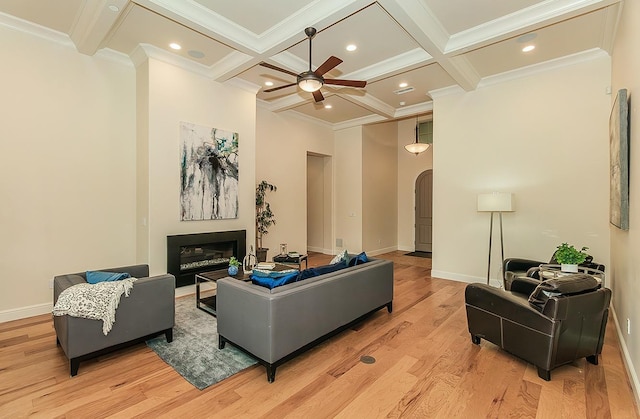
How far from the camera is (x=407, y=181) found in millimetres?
8953

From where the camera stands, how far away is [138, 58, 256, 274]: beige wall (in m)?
4.37

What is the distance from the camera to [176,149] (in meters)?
4.61

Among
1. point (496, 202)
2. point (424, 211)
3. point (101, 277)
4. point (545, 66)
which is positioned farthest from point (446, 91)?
point (101, 277)

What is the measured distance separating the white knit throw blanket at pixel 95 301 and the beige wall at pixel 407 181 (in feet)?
24.6

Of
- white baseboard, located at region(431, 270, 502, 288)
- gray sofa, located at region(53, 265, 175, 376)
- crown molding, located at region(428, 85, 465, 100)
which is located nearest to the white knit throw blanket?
gray sofa, located at region(53, 265, 175, 376)

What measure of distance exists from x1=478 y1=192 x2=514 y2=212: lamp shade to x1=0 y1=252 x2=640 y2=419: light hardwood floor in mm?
1979

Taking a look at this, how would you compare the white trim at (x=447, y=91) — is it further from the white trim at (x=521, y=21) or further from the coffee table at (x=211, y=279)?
the coffee table at (x=211, y=279)

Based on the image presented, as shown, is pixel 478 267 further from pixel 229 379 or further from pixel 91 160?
pixel 91 160

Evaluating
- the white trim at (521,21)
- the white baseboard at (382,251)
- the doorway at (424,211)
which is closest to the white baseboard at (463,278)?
the white baseboard at (382,251)

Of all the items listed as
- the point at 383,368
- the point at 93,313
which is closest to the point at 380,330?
the point at 383,368

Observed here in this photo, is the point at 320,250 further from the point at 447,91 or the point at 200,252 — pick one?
the point at 447,91

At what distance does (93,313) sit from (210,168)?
2.89 meters

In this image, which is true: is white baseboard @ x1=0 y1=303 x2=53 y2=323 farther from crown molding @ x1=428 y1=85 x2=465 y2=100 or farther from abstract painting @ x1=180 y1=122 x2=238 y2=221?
crown molding @ x1=428 y1=85 x2=465 y2=100

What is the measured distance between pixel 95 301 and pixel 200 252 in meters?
2.45
